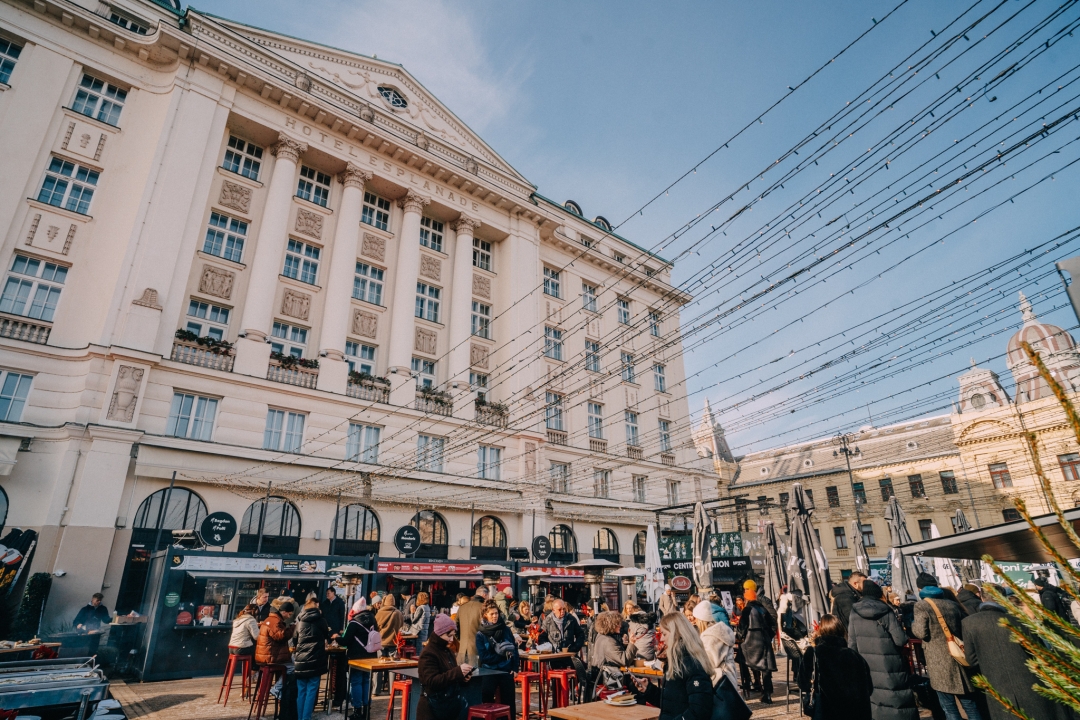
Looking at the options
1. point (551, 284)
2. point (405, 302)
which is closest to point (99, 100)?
point (405, 302)

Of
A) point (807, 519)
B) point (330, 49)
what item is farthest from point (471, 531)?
point (330, 49)

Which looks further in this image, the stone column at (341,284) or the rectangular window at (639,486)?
the rectangular window at (639,486)

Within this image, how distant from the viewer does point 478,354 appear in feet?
97.5

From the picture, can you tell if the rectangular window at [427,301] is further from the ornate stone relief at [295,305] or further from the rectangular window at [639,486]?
the rectangular window at [639,486]

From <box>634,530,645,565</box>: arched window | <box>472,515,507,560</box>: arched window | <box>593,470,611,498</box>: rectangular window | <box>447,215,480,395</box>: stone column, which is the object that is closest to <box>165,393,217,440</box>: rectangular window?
<box>447,215,480,395</box>: stone column

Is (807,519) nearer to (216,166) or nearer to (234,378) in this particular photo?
(234,378)

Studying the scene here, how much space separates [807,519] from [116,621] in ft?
59.3

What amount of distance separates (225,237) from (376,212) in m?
7.75

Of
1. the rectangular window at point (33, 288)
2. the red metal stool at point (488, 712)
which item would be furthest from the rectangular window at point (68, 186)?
the red metal stool at point (488, 712)

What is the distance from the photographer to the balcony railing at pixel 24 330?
61.6 feet

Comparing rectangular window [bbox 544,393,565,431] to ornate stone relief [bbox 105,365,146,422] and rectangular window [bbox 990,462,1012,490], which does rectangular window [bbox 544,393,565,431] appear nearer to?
ornate stone relief [bbox 105,365,146,422]

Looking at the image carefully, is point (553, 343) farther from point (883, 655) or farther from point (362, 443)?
point (883, 655)

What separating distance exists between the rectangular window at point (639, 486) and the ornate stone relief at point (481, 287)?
44.9 ft

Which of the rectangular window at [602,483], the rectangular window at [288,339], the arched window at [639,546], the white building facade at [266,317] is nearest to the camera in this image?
the white building facade at [266,317]
